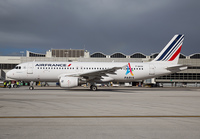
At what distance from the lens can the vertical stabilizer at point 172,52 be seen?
30094 millimetres

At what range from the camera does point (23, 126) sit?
21.2 ft

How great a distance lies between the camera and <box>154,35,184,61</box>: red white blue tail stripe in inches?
1185

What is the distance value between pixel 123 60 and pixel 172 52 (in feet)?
119

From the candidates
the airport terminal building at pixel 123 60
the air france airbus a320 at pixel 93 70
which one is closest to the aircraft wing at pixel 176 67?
the air france airbus a320 at pixel 93 70

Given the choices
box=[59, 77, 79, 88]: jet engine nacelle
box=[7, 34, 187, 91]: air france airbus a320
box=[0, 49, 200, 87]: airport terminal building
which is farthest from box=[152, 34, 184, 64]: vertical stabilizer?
box=[0, 49, 200, 87]: airport terminal building

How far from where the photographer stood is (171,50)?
30.2m

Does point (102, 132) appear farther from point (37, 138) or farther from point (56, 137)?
point (37, 138)

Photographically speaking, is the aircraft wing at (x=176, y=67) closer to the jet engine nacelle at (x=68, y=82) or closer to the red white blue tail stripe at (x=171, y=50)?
the red white blue tail stripe at (x=171, y=50)

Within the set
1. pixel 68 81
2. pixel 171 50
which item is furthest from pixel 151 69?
pixel 68 81

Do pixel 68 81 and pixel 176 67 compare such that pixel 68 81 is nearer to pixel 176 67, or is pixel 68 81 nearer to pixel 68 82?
pixel 68 82

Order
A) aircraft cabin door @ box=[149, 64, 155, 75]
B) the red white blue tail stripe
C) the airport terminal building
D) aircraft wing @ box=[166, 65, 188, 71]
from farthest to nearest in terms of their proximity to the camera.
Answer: the airport terminal building → the red white blue tail stripe → aircraft cabin door @ box=[149, 64, 155, 75] → aircraft wing @ box=[166, 65, 188, 71]

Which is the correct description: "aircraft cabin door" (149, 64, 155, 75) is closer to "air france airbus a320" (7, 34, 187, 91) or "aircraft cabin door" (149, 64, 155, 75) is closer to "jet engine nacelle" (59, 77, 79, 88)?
"air france airbus a320" (7, 34, 187, 91)

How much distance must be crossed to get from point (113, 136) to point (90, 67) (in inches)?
875

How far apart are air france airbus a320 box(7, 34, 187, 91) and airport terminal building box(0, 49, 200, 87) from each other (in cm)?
3513
